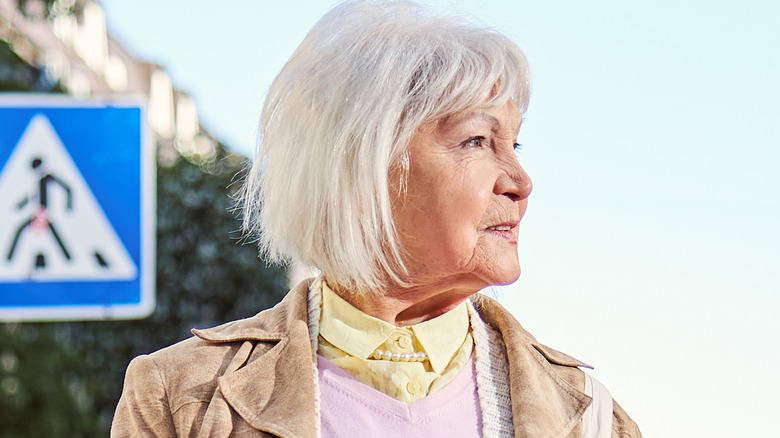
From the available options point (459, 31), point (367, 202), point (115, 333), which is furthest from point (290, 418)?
point (115, 333)

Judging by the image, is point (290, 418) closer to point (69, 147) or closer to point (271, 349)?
point (271, 349)

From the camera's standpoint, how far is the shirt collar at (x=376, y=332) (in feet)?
6.51

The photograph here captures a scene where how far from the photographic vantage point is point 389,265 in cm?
199

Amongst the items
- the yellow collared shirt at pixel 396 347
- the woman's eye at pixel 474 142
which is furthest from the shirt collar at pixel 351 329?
the woman's eye at pixel 474 142

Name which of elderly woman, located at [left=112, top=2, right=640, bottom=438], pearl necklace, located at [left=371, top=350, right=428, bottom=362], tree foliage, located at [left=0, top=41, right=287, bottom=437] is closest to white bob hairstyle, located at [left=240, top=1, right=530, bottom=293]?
elderly woman, located at [left=112, top=2, right=640, bottom=438]

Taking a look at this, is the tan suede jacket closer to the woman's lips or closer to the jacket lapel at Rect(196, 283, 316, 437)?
the jacket lapel at Rect(196, 283, 316, 437)

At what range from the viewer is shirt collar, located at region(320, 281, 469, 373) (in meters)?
Result: 1.98

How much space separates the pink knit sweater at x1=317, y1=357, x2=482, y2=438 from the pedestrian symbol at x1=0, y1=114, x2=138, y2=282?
200 centimetres

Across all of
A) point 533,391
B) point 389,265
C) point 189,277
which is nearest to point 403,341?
point 389,265

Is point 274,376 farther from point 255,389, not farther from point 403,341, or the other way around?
point 403,341

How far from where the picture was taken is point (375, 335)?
199cm

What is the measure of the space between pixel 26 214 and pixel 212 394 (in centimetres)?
200

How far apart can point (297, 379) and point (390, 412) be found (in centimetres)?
17

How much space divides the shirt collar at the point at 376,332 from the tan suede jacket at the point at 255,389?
6cm
